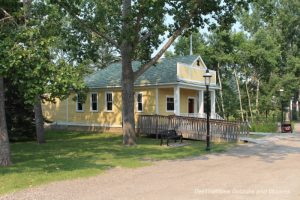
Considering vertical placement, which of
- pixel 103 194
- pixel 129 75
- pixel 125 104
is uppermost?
pixel 129 75

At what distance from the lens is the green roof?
91.9 feet

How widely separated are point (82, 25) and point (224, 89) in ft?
84.3

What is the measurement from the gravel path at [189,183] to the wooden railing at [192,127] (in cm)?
811

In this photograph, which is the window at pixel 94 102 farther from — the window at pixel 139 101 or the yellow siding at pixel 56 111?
the window at pixel 139 101

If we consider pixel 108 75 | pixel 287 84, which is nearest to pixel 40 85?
pixel 108 75

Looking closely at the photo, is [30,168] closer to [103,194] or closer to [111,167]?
[111,167]

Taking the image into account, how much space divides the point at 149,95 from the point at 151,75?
145 centimetres

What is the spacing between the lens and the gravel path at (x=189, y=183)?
9.27 metres

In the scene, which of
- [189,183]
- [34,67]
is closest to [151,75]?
[34,67]

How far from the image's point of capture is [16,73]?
457 inches

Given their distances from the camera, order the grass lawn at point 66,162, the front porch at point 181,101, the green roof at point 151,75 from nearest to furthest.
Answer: the grass lawn at point 66,162, the front porch at point 181,101, the green roof at point 151,75

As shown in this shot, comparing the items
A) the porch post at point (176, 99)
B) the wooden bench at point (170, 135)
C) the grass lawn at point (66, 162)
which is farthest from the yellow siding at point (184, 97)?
the grass lawn at point (66, 162)

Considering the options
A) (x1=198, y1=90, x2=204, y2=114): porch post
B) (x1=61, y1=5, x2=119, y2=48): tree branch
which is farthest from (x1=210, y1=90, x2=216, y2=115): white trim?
(x1=61, y1=5, x2=119, y2=48): tree branch

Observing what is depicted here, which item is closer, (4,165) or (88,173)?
(88,173)
